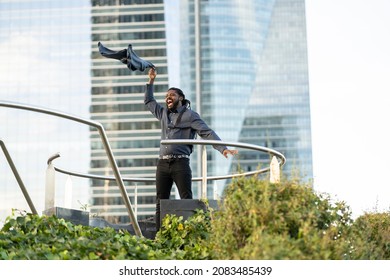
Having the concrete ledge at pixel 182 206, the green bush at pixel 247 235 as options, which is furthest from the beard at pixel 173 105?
the green bush at pixel 247 235

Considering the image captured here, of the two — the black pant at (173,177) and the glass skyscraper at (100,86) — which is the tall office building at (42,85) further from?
the black pant at (173,177)

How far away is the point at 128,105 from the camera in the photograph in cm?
9525

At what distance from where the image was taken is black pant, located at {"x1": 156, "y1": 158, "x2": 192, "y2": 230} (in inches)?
309

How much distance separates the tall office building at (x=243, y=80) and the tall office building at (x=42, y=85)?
17032 millimetres

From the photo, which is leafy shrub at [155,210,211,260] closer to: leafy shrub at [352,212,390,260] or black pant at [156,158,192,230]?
black pant at [156,158,192,230]

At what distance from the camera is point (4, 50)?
102750 mm

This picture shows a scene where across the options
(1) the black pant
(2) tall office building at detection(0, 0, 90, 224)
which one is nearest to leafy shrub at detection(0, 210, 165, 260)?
(1) the black pant

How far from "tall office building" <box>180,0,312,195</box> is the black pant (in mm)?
100692

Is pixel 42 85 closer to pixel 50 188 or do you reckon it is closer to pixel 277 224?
pixel 50 188

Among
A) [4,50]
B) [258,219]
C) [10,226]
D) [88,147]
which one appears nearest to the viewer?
[258,219]

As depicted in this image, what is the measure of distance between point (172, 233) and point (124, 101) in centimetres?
8817

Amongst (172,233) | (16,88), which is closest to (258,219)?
(172,233)

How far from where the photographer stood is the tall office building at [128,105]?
93062 millimetres
